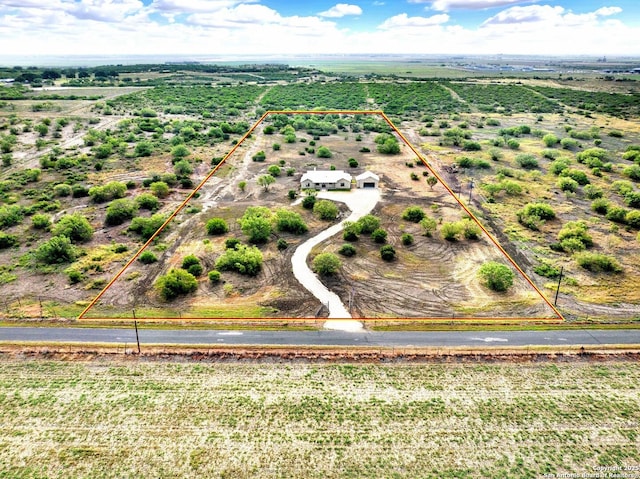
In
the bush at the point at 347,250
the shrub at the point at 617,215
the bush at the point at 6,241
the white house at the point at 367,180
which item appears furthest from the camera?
the white house at the point at 367,180

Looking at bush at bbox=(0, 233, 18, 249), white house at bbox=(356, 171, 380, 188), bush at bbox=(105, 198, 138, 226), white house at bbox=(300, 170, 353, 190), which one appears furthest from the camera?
white house at bbox=(356, 171, 380, 188)

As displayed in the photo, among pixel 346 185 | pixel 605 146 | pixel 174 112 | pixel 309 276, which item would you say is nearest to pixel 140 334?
pixel 309 276

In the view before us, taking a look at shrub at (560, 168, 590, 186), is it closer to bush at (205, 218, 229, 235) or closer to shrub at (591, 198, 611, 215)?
shrub at (591, 198, 611, 215)

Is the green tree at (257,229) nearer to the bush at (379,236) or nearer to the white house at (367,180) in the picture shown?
the bush at (379,236)

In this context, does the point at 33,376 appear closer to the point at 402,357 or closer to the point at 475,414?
the point at 402,357

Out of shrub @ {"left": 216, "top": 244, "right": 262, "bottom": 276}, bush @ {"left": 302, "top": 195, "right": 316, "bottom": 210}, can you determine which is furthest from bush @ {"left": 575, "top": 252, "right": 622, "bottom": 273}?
shrub @ {"left": 216, "top": 244, "right": 262, "bottom": 276}

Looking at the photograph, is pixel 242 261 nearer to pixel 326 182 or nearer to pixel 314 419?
pixel 314 419

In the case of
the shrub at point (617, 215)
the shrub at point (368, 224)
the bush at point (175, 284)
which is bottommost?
the bush at point (175, 284)

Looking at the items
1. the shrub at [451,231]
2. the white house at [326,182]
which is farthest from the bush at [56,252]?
the shrub at [451,231]
